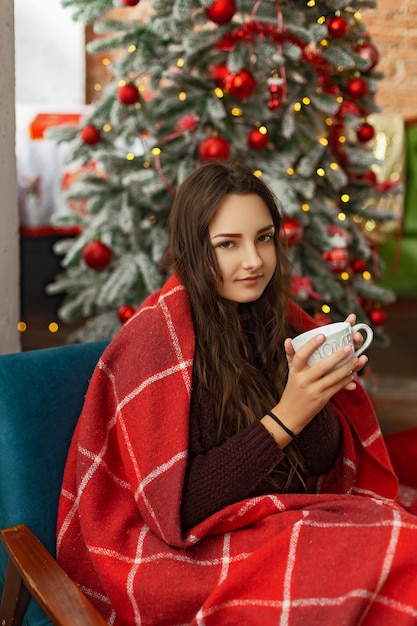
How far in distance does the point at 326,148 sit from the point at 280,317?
127 centimetres

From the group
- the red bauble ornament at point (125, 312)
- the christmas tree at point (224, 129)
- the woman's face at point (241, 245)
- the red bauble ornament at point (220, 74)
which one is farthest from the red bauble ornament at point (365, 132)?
the woman's face at point (241, 245)

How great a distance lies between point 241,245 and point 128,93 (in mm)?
1257

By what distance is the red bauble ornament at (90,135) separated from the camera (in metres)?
2.46

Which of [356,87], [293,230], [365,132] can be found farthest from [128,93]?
[365,132]

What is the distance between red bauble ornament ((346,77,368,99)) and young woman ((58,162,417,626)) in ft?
4.42

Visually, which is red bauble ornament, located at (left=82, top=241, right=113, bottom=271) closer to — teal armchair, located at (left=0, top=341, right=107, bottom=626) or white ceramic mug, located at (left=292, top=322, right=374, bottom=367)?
teal armchair, located at (left=0, top=341, right=107, bottom=626)

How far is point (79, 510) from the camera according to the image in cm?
124

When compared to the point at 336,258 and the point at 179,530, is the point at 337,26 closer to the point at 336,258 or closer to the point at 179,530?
the point at 336,258

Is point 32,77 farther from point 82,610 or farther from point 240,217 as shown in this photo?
point 82,610

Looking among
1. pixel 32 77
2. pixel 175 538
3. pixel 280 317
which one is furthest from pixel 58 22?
pixel 175 538

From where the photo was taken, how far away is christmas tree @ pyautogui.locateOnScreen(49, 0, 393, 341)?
7.47 ft

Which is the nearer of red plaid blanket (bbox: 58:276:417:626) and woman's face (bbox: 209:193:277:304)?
red plaid blanket (bbox: 58:276:417:626)

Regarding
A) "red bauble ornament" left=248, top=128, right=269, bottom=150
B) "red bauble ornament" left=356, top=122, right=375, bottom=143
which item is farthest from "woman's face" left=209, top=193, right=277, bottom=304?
"red bauble ornament" left=356, top=122, right=375, bottom=143

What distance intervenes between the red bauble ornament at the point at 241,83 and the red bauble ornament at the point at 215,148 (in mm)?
150
